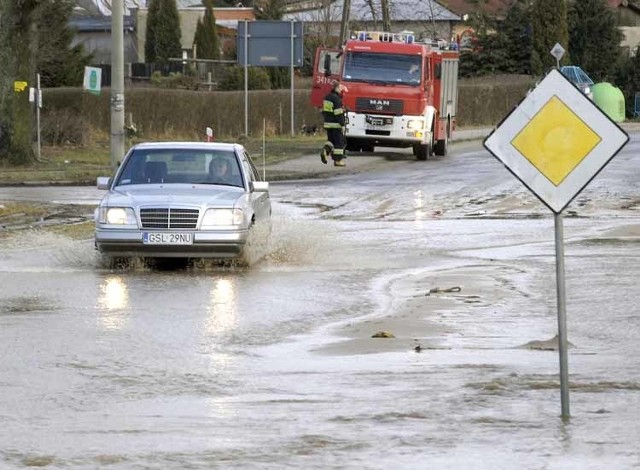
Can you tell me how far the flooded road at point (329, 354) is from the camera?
823 centimetres

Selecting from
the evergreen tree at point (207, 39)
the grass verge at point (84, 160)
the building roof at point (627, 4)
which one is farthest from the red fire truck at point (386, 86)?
the building roof at point (627, 4)

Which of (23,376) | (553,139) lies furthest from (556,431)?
(23,376)

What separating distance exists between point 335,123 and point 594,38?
147 feet

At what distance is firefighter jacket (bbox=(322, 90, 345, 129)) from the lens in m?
36.0

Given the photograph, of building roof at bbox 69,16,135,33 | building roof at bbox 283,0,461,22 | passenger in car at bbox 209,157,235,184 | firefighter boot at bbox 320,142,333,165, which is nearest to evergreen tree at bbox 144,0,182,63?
building roof at bbox 69,16,135,33

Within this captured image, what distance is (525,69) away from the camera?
7812cm

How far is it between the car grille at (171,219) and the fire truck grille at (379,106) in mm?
22371

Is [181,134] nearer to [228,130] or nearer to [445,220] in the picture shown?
[228,130]

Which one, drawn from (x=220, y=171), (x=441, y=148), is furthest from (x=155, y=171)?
(x=441, y=148)

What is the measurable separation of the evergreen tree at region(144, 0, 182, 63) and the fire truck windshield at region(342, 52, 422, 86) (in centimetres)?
4229

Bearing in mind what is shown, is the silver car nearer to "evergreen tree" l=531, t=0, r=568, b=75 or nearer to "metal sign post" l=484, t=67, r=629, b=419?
"metal sign post" l=484, t=67, r=629, b=419

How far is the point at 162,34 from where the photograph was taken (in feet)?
268

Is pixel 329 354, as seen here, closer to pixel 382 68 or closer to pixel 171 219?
pixel 171 219

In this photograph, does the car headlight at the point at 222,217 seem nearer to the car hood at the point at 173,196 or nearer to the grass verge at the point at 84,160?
the car hood at the point at 173,196
